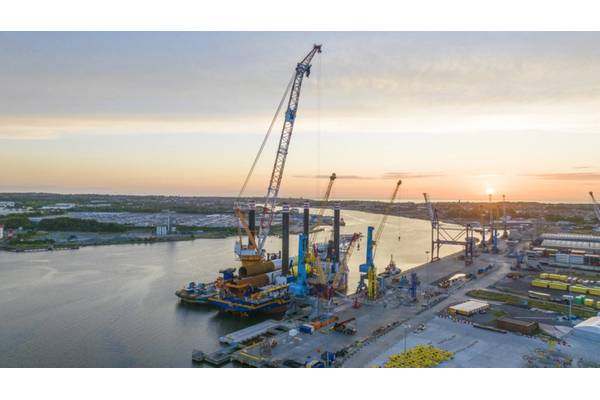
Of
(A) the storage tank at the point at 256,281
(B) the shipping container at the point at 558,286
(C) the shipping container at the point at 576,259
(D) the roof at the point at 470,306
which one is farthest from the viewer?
(C) the shipping container at the point at 576,259

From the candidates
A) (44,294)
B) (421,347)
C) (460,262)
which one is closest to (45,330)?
(44,294)

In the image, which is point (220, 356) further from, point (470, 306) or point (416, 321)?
point (470, 306)

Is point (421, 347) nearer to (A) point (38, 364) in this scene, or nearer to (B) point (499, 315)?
(B) point (499, 315)

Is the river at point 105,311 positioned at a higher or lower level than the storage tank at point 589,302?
lower

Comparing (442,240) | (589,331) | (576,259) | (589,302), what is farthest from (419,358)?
(442,240)

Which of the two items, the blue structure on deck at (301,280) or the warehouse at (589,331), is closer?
the warehouse at (589,331)

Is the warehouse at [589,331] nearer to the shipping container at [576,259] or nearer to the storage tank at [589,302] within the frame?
the storage tank at [589,302]

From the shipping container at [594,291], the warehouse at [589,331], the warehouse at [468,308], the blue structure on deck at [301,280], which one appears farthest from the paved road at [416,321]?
the blue structure on deck at [301,280]

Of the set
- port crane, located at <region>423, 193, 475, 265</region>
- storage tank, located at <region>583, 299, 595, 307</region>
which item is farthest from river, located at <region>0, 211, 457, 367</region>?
storage tank, located at <region>583, 299, 595, 307</region>
